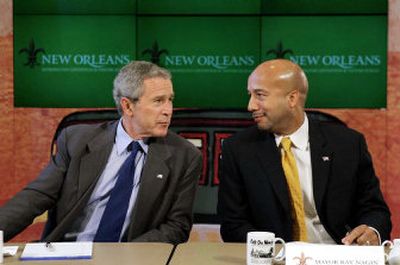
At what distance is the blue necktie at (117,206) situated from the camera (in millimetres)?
2824

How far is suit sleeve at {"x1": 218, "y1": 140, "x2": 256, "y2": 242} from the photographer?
2891mm

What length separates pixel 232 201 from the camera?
2.94 m

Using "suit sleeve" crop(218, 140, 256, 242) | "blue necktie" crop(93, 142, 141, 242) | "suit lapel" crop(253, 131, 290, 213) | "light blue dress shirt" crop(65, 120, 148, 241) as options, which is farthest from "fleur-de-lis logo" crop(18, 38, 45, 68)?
"suit lapel" crop(253, 131, 290, 213)

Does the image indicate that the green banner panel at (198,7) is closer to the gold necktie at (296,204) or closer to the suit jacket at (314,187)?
the suit jacket at (314,187)

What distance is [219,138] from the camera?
4215 millimetres

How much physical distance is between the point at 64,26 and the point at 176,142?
1468 millimetres

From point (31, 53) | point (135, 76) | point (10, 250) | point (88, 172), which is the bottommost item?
point (10, 250)

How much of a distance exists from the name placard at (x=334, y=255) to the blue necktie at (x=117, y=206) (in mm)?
1032

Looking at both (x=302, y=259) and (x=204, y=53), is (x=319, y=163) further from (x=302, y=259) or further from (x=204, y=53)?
(x=204, y=53)

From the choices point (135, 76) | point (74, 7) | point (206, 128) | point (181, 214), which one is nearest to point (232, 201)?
point (181, 214)

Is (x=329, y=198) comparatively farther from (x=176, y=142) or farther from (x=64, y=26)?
(x=64, y=26)

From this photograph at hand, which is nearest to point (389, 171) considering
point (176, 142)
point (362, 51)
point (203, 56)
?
point (362, 51)

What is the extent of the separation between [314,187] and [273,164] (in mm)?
198

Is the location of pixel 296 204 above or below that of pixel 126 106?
below
